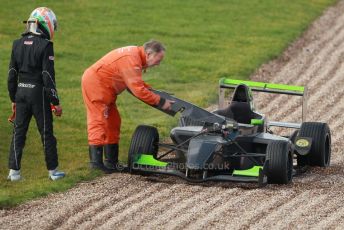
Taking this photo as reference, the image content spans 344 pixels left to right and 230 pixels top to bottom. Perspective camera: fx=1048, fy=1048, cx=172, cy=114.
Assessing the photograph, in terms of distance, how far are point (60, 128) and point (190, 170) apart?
5532 millimetres

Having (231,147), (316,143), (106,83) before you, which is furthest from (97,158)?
(316,143)

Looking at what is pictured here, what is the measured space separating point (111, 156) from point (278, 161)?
9.22ft

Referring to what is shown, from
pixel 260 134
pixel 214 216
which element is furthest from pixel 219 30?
pixel 214 216

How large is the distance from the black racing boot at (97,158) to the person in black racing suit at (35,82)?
792 millimetres

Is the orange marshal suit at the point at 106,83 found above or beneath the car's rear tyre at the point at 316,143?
above

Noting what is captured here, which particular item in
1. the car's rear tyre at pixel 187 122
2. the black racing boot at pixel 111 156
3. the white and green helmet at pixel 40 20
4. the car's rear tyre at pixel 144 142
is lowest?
the black racing boot at pixel 111 156

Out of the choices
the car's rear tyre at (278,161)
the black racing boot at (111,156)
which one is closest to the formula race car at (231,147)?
the car's rear tyre at (278,161)

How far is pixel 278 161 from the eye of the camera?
49.3ft

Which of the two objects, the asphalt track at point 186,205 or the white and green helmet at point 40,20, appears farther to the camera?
the white and green helmet at point 40,20

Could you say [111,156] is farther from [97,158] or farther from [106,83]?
[106,83]

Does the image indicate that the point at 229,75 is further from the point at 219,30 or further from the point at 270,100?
the point at 219,30

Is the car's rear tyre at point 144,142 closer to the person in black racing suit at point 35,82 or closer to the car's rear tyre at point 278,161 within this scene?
the person in black racing suit at point 35,82

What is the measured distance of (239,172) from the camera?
1516cm

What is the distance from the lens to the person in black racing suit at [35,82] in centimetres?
1511
